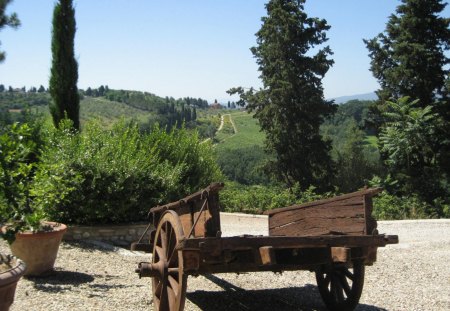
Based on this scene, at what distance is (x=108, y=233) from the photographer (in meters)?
9.24

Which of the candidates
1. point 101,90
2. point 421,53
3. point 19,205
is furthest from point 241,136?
point 19,205

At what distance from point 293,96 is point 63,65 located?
11862 millimetres

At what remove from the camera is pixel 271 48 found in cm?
2273

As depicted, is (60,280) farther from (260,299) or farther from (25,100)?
(25,100)

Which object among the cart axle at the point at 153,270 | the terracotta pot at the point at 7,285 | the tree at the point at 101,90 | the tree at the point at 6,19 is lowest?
the cart axle at the point at 153,270

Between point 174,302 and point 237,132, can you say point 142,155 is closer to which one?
point 174,302

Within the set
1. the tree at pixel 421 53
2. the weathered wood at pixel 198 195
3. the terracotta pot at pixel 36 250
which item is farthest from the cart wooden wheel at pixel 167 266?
the tree at pixel 421 53

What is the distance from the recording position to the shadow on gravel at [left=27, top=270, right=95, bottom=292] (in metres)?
5.81

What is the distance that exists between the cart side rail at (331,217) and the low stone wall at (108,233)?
179 inches

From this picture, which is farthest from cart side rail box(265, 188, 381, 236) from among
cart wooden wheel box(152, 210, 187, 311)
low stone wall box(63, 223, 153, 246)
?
low stone wall box(63, 223, 153, 246)

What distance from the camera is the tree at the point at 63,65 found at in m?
13.8

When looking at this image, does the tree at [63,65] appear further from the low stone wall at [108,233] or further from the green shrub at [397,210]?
the green shrub at [397,210]

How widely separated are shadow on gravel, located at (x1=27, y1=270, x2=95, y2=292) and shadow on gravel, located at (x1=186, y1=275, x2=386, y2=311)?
5.15ft

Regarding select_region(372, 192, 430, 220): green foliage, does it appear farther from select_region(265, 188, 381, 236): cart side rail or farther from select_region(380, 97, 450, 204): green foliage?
select_region(265, 188, 381, 236): cart side rail
